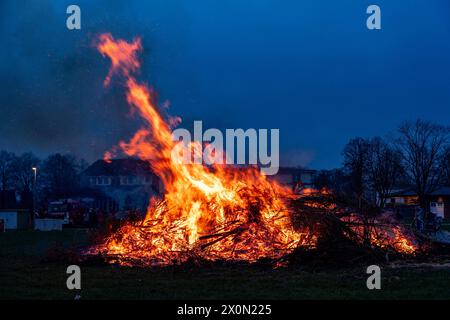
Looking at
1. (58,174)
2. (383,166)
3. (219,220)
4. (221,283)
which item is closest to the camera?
(221,283)

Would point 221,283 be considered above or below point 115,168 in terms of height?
below

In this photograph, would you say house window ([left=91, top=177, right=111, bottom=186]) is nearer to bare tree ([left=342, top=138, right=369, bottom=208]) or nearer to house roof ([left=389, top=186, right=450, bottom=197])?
bare tree ([left=342, top=138, right=369, bottom=208])

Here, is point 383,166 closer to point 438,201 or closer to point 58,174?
point 438,201

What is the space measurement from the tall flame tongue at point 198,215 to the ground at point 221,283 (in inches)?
44.0

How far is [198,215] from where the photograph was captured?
1455 cm

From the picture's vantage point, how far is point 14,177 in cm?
7150

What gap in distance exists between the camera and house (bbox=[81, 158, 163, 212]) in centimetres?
4762

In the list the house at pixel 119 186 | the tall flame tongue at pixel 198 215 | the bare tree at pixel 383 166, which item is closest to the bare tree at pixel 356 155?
the bare tree at pixel 383 166

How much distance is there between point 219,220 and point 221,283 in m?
4.77

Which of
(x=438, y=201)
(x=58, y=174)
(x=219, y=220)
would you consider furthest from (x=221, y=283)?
(x=58, y=174)

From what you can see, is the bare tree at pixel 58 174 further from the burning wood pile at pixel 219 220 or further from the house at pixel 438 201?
the burning wood pile at pixel 219 220

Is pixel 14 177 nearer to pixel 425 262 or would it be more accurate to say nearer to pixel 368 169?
pixel 368 169
